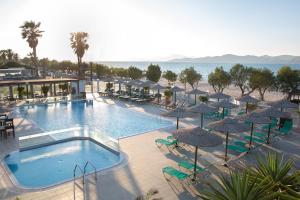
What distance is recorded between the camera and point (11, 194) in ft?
28.5

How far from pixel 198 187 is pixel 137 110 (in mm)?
14288

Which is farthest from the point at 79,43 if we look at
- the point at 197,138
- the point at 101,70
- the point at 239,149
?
the point at 197,138

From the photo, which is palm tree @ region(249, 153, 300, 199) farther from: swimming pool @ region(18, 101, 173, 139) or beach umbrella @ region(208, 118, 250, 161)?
swimming pool @ region(18, 101, 173, 139)

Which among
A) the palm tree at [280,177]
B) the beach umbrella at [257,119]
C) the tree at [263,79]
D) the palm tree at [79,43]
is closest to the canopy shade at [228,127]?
the beach umbrella at [257,119]

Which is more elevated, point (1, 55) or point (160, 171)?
point (1, 55)

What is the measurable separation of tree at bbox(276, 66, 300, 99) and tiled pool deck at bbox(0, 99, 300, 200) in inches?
432

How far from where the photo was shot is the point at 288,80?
24.5 metres

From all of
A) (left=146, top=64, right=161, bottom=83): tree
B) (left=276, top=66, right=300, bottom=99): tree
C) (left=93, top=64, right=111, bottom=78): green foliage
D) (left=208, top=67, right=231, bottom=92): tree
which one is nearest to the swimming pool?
(left=208, top=67, right=231, bottom=92): tree

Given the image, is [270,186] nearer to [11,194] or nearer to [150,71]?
[11,194]

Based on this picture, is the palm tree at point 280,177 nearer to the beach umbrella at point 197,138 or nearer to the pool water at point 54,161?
the beach umbrella at point 197,138

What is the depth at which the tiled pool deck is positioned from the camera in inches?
340

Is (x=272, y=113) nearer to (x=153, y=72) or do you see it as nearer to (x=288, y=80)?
(x=288, y=80)

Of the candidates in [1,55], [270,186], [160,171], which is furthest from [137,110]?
[1,55]

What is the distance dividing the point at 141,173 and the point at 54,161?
460 centimetres
